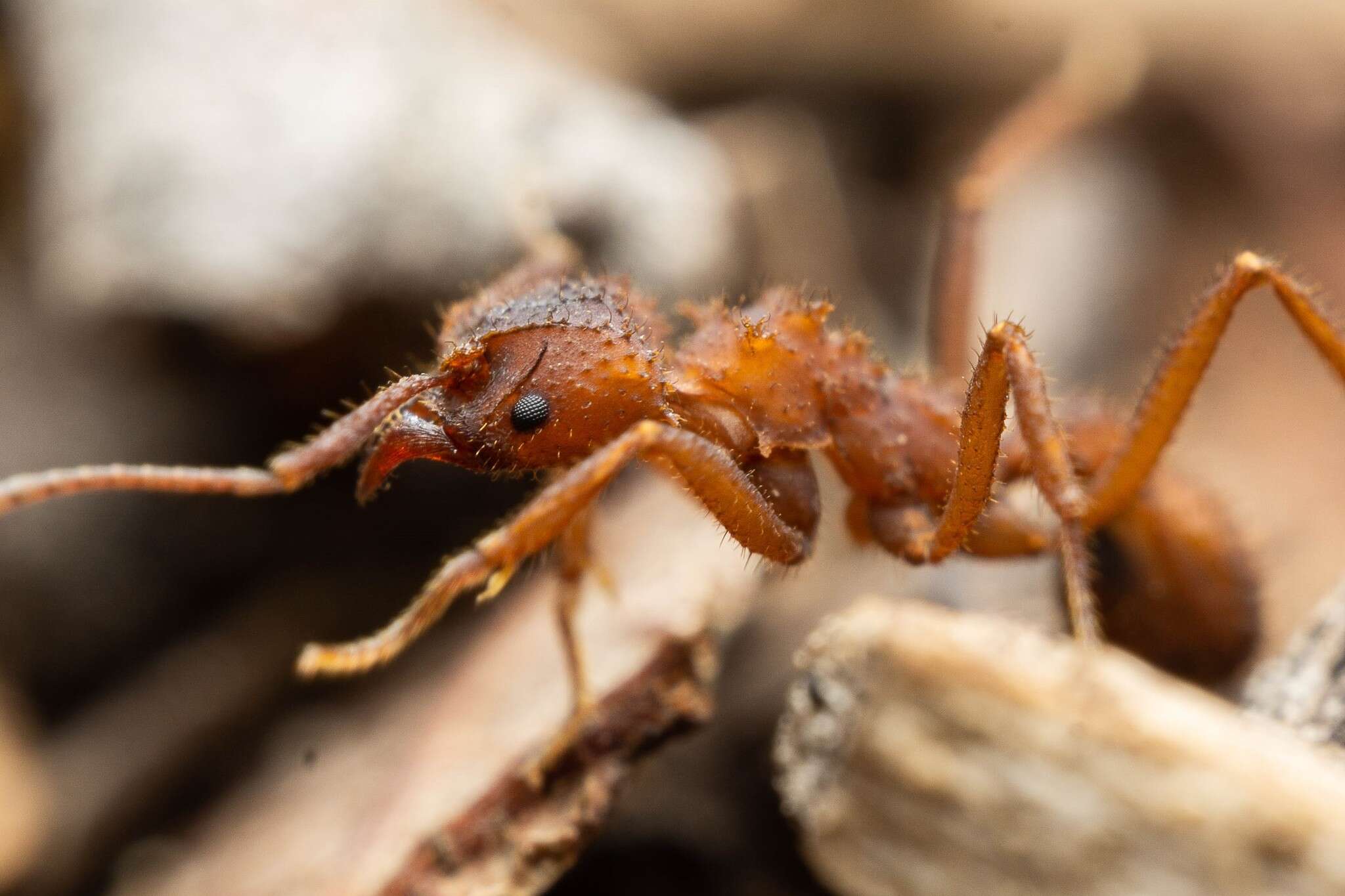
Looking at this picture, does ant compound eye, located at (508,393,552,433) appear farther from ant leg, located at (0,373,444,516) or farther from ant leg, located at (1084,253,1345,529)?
ant leg, located at (1084,253,1345,529)

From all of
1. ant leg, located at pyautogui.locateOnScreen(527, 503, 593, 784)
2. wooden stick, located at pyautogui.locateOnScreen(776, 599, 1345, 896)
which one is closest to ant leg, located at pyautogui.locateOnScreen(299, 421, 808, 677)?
ant leg, located at pyautogui.locateOnScreen(527, 503, 593, 784)

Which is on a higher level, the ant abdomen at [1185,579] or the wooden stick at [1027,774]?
the ant abdomen at [1185,579]

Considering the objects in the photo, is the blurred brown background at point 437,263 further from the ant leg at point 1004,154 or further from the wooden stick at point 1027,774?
the wooden stick at point 1027,774

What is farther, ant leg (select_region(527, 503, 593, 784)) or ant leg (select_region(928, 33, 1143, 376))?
ant leg (select_region(928, 33, 1143, 376))

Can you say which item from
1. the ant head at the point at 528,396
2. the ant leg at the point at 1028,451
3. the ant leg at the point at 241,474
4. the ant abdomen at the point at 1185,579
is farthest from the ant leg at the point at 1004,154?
the ant leg at the point at 241,474

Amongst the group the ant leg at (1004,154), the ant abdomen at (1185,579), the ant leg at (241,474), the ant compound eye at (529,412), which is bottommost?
the ant leg at (241,474)

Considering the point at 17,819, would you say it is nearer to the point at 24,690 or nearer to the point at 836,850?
the point at 24,690

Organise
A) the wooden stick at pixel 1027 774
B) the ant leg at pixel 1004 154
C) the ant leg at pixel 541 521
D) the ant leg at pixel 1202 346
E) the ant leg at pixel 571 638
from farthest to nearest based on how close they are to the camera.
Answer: the ant leg at pixel 1004 154
the ant leg at pixel 1202 346
the ant leg at pixel 571 638
the ant leg at pixel 541 521
the wooden stick at pixel 1027 774
